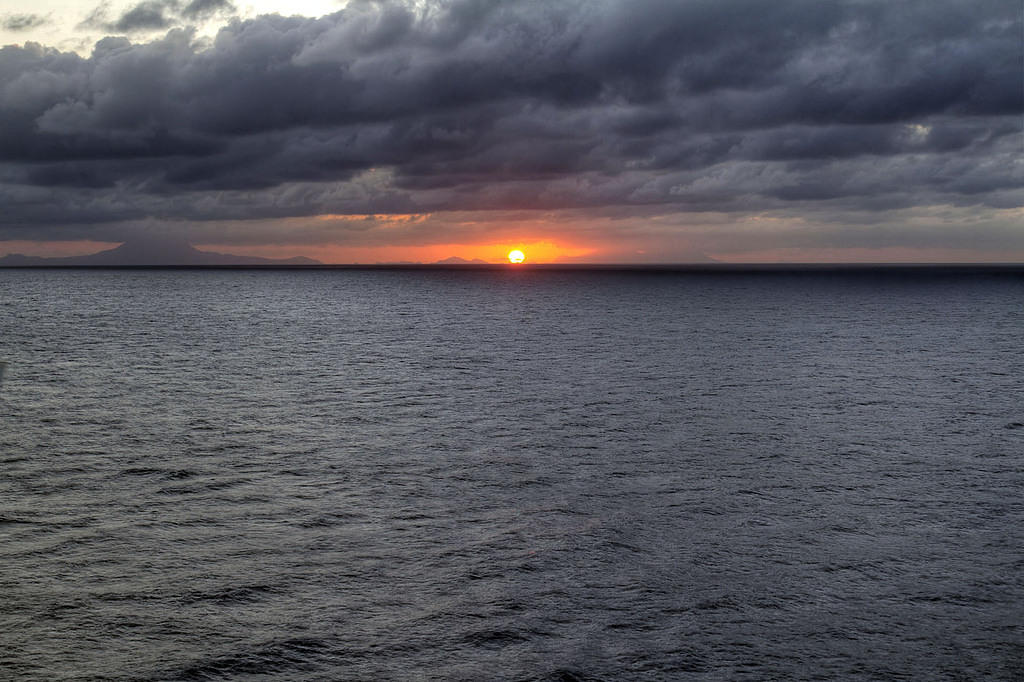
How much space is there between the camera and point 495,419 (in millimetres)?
38781

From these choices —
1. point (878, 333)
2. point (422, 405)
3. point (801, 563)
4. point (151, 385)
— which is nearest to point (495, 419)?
point (422, 405)

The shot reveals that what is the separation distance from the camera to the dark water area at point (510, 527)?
1611cm

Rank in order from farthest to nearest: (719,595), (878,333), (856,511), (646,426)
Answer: (878,333), (646,426), (856,511), (719,595)

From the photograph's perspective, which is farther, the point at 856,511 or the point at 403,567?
the point at 856,511

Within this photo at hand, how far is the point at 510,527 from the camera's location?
23047 mm

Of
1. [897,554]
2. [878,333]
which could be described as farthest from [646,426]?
[878,333]

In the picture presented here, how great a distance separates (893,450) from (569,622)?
2084cm

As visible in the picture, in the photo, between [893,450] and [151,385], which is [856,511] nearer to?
[893,450]

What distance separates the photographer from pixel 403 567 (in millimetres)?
20031

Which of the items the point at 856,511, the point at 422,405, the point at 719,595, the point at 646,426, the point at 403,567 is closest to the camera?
the point at 719,595

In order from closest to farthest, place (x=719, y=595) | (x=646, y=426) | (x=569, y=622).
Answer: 1. (x=569, y=622)
2. (x=719, y=595)
3. (x=646, y=426)

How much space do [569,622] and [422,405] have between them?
2621 cm

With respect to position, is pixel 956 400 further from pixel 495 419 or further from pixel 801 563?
pixel 801 563

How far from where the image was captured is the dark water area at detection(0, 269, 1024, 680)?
1611 cm
